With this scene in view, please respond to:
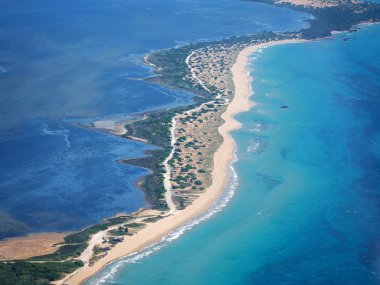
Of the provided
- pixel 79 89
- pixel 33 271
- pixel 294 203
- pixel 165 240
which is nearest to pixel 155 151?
pixel 294 203

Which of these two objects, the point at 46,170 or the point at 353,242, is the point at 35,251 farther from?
the point at 353,242

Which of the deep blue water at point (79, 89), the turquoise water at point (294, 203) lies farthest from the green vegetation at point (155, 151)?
the turquoise water at point (294, 203)

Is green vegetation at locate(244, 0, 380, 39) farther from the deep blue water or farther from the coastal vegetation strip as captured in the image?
the deep blue water

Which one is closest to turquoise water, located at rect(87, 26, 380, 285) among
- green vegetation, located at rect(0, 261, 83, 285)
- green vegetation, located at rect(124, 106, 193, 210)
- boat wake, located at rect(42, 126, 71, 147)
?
green vegetation, located at rect(0, 261, 83, 285)

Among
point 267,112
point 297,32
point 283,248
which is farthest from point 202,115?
point 297,32

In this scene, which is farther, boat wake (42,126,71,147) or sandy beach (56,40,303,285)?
boat wake (42,126,71,147)

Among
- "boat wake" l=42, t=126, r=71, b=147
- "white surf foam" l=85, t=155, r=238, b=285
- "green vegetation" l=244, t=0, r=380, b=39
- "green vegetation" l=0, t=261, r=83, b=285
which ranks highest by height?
"green vegetation" l=244, t=0, r=380, b=39
